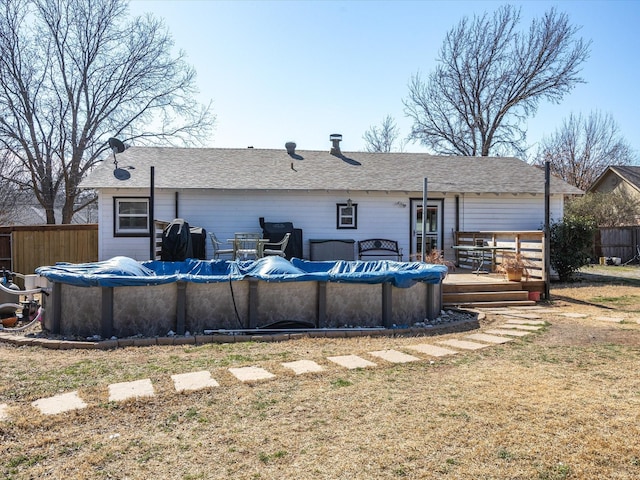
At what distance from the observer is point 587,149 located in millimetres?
32125

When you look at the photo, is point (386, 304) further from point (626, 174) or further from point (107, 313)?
point (626, 174)

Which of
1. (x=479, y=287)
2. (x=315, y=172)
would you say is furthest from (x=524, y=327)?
(x=315, y=172)

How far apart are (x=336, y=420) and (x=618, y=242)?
74.3 feet

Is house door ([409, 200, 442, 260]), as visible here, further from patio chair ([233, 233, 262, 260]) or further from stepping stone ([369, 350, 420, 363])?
stepping stone ([369, 350, 420, 363])

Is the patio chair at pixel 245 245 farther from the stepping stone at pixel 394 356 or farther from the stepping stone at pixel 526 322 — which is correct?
the stepping stone at pixel 394 356

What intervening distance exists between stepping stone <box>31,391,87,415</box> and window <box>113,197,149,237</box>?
9005mm

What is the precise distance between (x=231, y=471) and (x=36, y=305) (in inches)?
224

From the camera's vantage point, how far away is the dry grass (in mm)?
2557

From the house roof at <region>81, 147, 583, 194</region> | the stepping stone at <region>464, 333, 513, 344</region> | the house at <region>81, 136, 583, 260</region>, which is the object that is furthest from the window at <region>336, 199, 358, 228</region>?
the stepping stone at <region>464, 333, 513, 344</region>

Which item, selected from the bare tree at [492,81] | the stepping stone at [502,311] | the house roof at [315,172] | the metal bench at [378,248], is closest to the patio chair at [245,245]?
the house roof at [315,172]

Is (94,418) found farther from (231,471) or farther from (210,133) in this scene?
(210,133)

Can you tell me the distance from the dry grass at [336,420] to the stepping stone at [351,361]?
0.16m

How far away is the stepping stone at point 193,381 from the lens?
12.8 feet

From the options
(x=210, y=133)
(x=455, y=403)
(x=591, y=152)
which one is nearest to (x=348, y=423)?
(x=455, y=403)
